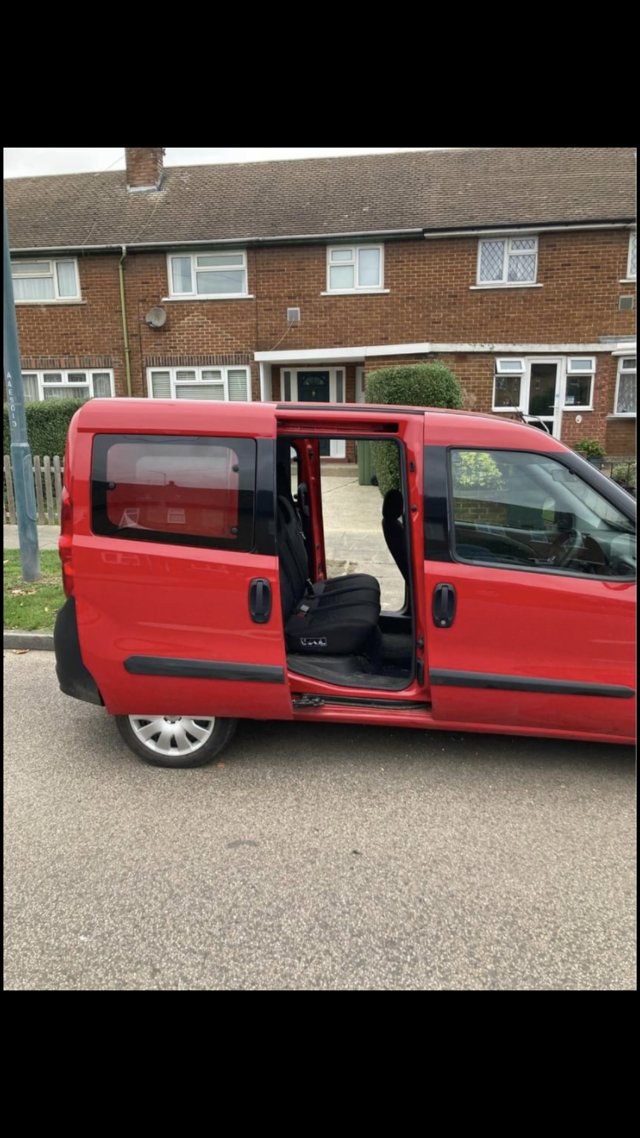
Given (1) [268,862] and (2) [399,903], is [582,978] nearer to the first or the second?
(2) [399,903]

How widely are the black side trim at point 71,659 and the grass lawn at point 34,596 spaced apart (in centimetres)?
210

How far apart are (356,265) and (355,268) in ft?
0.22

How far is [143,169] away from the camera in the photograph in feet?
56.4

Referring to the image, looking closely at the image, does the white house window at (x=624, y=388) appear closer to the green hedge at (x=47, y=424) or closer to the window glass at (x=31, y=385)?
the green hedge at (x=47, y=424)

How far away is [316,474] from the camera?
468 cm

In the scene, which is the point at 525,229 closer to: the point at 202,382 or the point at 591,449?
the point at 591,449

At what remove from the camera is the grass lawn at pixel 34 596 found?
551 cm

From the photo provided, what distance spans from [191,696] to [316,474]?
200 cm

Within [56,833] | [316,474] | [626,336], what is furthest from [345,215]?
[56,833]

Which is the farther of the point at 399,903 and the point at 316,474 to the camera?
the point at 316,474

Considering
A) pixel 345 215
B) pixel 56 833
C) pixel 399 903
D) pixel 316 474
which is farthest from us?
pixel 345 215

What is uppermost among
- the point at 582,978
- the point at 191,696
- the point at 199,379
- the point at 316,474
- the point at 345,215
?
the point at 345,215

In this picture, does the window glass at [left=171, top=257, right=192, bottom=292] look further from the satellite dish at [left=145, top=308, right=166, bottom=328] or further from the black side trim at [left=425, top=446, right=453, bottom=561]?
the black side trim at [left=425, top=446, right=453, bottom=561]

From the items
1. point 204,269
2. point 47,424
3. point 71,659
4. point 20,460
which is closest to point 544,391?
point 204,269
